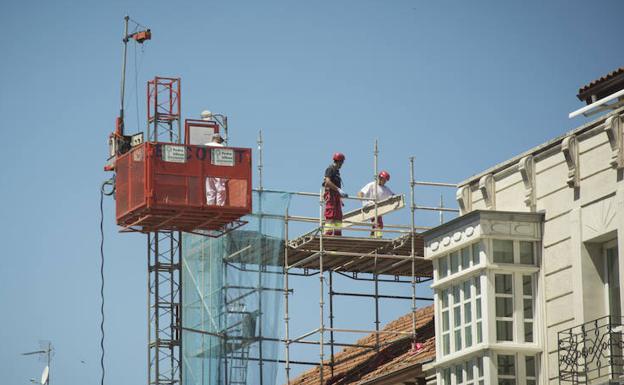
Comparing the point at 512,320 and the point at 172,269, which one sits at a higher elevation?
the point at 172,269

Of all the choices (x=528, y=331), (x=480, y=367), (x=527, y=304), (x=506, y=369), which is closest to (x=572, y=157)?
(x=527, y=304)

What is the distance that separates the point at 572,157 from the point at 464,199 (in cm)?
456

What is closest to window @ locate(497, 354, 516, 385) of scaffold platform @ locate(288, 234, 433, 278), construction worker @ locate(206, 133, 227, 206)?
scaffold platform @ locate(288, 234, 433, 278)

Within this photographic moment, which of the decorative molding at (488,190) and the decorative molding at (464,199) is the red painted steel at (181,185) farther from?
the decorative molding at (488,190)

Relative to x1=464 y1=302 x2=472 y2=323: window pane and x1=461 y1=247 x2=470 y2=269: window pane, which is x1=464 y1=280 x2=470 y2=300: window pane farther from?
x1=461 y1=247 x2=470 y2=269: window pane

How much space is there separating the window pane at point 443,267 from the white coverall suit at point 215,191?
372 inches

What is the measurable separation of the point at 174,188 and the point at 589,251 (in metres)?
14.8

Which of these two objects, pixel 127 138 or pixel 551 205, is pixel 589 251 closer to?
pixel 551 205

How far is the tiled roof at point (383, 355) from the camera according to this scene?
49.2m

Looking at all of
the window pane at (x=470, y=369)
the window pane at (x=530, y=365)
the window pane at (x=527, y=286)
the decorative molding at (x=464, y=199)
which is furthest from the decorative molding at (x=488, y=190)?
the window pane at (x=530, y=365)

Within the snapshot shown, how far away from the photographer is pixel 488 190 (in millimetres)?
42281

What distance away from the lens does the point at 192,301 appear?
52.4m

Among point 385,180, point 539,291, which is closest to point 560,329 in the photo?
point 539,291

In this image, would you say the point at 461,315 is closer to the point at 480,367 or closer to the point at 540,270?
the point at 480,367
